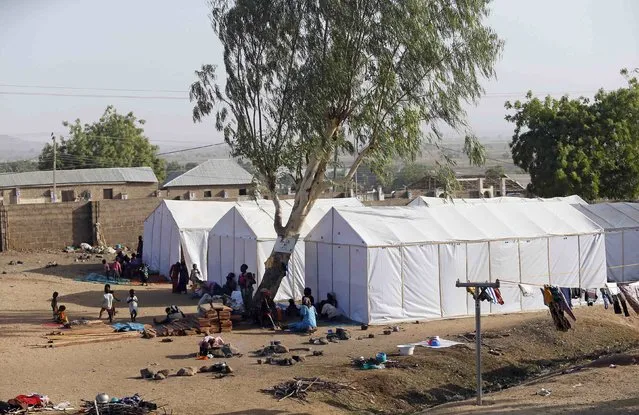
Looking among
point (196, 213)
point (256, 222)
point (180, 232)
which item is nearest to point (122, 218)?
point (196, 213)

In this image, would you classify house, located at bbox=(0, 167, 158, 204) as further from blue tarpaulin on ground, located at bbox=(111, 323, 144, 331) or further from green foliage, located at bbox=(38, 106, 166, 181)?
blue tarpaulin on ground, located at bbox=(111, 323, 144, 331)

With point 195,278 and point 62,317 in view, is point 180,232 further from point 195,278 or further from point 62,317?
point 62,317

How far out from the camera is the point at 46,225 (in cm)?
3538

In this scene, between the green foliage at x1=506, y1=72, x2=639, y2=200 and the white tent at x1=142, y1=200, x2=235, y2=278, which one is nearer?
the white tent at x1=142, y1=200, x2=235, y2=278

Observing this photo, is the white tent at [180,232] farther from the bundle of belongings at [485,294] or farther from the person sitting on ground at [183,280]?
the bundle of belongings at [485,294]

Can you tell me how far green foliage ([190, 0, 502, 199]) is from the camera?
20.0m

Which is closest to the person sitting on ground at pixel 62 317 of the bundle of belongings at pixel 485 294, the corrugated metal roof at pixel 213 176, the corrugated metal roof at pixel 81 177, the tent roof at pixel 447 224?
the tent roof at pixel 447 224

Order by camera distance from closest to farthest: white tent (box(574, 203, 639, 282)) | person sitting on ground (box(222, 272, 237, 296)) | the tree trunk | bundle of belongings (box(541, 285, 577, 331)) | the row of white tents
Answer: bundle of belongings (box(541, 285, 577, 331)), the row of white tents, the tree trunk, person sitting on ground (box(222, 272, 237, 296)), white tent (box(574, 203, 639, 282))

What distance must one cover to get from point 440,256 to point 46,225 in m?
20.5

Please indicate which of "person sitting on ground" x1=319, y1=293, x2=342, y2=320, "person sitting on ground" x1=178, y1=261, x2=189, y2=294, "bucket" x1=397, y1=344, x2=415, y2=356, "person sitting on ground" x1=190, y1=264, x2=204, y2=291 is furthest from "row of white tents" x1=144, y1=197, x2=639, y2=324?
"bucket" x1=397, y1=344, x2=415, y2=356

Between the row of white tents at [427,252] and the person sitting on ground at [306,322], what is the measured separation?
1.38 meters

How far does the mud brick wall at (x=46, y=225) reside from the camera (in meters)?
34.7

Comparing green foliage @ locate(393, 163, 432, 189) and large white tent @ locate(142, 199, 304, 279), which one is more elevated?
green foliage @ locate(393, 163, 432, 189)

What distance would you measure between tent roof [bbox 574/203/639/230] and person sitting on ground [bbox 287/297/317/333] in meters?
11.8
